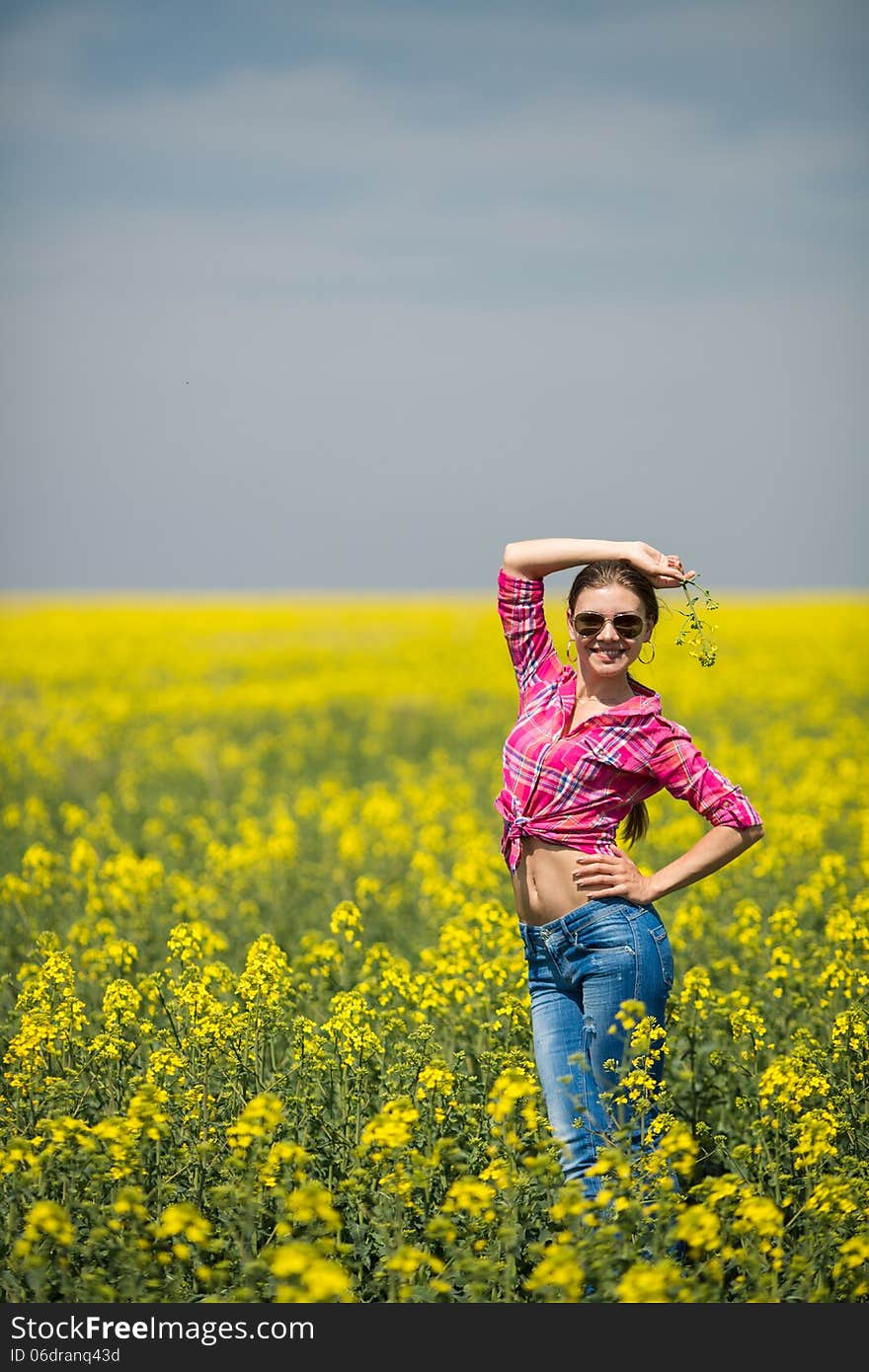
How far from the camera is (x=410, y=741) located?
63.6ft

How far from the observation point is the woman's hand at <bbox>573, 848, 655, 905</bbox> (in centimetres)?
423

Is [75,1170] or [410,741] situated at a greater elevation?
[410,741]

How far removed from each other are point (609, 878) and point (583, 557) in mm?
1042

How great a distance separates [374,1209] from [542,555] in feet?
7.70

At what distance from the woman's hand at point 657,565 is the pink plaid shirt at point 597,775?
1.28ft

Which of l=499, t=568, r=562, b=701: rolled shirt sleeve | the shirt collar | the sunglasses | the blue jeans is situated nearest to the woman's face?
the sunglasses

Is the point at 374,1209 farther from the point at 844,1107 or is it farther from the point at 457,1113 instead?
the point at 844,1107

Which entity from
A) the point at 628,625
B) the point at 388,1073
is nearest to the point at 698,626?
the point at 628,625

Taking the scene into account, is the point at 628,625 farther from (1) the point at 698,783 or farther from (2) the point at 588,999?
(2) the point at 588,999

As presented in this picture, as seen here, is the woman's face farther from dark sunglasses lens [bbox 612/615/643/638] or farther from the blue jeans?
the blue jeans

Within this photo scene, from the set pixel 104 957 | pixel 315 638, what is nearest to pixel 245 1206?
pixel 104 957

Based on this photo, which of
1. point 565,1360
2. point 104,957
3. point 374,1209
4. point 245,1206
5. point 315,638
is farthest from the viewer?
point 315,638

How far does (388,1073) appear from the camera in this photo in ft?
17.2

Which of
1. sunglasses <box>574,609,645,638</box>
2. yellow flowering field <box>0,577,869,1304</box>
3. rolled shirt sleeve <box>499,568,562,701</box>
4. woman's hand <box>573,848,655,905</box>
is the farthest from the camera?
rolled shirt sleeve <box>499,568,562,701</box>
